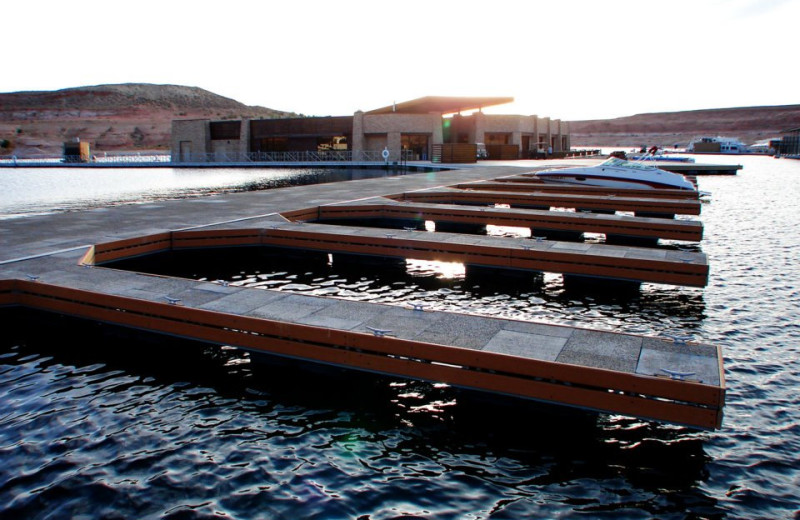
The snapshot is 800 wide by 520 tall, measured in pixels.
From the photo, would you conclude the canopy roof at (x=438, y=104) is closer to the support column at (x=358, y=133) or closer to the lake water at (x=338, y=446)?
the support column at (x=358, y=133)

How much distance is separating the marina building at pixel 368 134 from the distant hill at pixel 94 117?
59.5m

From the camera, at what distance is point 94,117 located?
569 feet

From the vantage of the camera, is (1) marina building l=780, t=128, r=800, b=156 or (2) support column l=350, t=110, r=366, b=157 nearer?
(2) support column l=350, t=110, r=366, b=157

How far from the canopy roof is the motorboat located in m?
31.3

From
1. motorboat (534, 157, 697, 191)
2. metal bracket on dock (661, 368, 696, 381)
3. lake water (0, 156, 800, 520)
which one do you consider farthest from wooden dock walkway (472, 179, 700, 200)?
metal bracket on dock (661, 368, 696, 381)

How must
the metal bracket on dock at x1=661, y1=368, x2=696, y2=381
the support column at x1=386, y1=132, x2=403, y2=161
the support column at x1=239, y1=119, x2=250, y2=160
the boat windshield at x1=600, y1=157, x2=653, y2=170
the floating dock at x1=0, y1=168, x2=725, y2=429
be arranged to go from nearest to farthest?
1. the metal bracket on dock at x1=661, y1=368, x2=696, y2=381
2. the floating dock at x1=0, y1=168, x2=725, y2=429
3. the boat windshield at x1=600, y1=157, x2=653, y2=170
4. the support column at x1=386, y1=132, x2=403, y2=161
5. the support column at x1=239, y1=119, x2=250, y2=160

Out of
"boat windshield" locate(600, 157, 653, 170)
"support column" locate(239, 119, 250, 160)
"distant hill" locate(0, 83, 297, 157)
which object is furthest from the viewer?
"distant hill" locate(0, 83, 297, 157)

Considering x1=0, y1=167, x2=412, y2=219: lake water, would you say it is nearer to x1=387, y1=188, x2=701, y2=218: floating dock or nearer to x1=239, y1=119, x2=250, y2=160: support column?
x1=387, y1=188, x2=701, y2=218: floating dock

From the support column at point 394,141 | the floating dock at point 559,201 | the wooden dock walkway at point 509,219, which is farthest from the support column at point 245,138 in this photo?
the wooden dock walkway at point 509,219

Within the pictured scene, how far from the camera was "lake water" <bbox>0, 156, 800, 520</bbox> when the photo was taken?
229 inches

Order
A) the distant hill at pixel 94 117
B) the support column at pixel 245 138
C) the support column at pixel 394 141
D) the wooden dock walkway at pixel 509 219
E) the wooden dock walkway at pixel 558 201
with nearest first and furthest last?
the wooden dock walkway at pixel 509 219 < the wooden dock walkway at pixel 558 201 < the support column at pixel 394 141 < the support column at pixel 245 138 < the distant hill at pixel 94 117

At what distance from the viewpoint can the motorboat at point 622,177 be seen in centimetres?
2972

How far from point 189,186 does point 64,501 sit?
36.8 metres

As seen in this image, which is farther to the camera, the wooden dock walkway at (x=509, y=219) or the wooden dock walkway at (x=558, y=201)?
the wooden dock walkway at (x=558, y=201)
